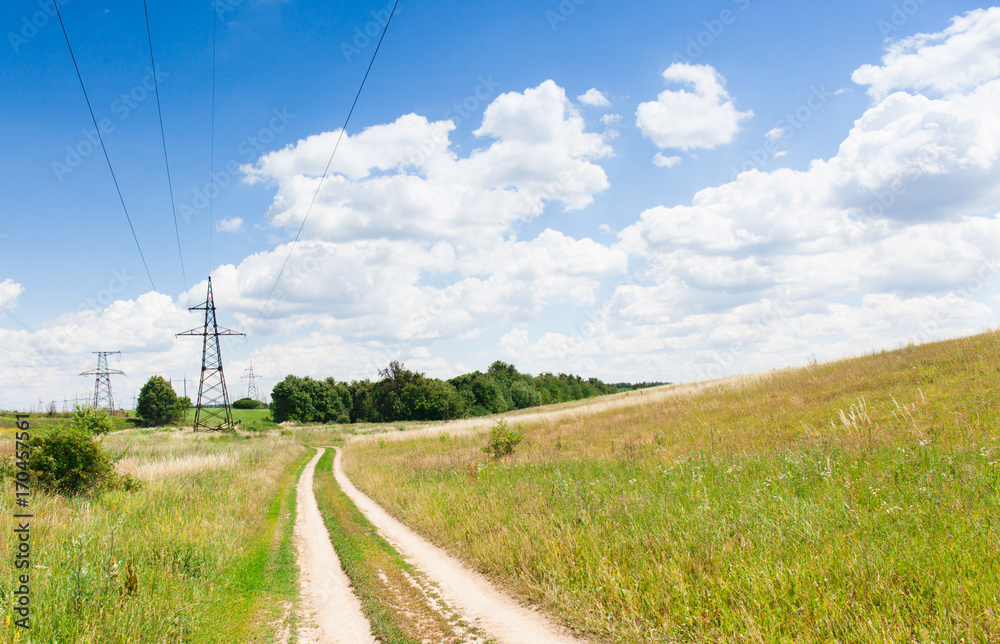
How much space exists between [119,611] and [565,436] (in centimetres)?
1817

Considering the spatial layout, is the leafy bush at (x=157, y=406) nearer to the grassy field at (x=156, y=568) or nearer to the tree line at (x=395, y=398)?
the tree line at (x=395, y=398)

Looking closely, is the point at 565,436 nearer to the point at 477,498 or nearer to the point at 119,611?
the point at 477,498

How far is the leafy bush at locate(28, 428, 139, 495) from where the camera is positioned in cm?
1234

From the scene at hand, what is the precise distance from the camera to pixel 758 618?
4.80 metres

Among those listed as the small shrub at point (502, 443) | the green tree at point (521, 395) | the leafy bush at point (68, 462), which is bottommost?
the green tree at point (521, 395)

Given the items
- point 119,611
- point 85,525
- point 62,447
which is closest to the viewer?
point 119,611

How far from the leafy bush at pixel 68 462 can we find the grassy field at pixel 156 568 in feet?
2.51

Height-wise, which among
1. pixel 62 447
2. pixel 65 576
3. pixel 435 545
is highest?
pixel 62 447

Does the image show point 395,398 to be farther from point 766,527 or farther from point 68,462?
point 766,527

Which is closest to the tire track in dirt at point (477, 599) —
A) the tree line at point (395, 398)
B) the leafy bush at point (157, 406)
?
the tree line at point (395, 398)

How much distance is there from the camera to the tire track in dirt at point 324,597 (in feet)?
19.6

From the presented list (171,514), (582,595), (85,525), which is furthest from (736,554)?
(171,514)

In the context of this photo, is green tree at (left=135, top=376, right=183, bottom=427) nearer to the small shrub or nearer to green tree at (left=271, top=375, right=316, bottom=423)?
green tree at (left=271, top=375, right=316, bottom=423)

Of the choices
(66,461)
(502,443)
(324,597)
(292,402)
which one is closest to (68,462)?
(66,461)
